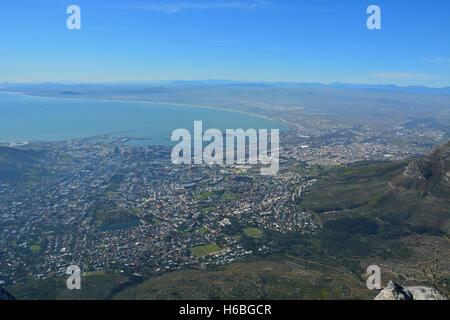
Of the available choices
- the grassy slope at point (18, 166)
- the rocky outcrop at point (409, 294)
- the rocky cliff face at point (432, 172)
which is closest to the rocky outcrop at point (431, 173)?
the rocky cliff face at point (432, 172)

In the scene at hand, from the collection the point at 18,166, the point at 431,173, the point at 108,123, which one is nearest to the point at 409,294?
the point at 431,173

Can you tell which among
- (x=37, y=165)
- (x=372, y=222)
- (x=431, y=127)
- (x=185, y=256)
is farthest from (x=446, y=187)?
(x=431, y=127)

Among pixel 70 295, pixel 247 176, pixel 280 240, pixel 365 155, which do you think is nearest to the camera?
Answer: pixel 70 295

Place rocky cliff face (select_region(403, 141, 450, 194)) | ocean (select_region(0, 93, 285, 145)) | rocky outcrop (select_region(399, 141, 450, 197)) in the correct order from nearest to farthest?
rocky outcrop (select_region(399, 141, 450, 197)) < rocky cliff face (select_region(403, 141, 450, 194)) < ocean (select_region(0, 93, 285, 145))

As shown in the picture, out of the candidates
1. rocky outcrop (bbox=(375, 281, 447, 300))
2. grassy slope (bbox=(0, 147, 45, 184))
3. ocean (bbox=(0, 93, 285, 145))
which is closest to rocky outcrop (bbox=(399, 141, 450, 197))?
rocky outcrop (bbox=(375, 281, 447, 300))

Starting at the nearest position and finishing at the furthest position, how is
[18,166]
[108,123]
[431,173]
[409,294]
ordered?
[409,294], [431,173], [18,166], [108,123]

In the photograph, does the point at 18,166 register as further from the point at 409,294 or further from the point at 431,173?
the point at 431,173

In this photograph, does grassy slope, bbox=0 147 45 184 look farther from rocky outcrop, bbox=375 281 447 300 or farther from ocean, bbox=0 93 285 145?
rocky outcrop, bbox=375 281 447 300

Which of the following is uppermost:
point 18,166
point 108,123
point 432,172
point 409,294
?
point 108,123

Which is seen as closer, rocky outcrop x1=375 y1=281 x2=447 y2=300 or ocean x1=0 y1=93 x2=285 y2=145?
rocky outcrop x1=375 y1=281 x2=447 y2=300

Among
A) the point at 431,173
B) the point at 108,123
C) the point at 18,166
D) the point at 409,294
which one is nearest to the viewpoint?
the point at 409,294
